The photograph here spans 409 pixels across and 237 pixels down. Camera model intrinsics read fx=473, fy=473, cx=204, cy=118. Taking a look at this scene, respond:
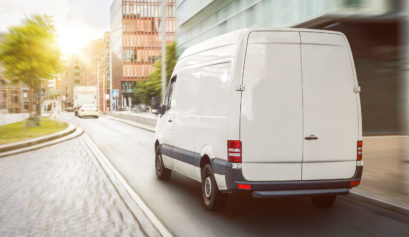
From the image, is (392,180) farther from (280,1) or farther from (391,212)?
(280,1)

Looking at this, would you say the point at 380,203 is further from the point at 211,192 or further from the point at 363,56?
the point at 363,56

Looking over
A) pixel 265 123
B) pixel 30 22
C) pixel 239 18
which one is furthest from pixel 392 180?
pixel 30 22

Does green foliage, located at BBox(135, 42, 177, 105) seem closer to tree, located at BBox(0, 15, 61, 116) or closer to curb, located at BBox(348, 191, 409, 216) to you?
tree, located at BBox(0, 15, 61, 116)

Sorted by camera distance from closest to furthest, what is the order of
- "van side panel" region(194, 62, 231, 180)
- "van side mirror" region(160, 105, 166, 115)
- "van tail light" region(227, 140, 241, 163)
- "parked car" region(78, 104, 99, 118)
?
1. "van tail light" region(227, 140, 241, 163)
2. "van side panel" region(194, 62, 231, 180)
3. "van side mirror" region(160, 105, 166, 115)
4. "parked car" region(78, 104, 99, 118)

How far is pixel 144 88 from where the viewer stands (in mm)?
32094

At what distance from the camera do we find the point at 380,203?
6.66 metres

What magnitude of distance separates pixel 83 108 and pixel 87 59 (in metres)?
94.5

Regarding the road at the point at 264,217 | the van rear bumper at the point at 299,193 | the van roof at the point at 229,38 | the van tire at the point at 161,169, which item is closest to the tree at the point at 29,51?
the van tire at the point at 161,169

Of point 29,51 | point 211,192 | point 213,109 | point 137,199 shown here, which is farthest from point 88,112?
point 213,109

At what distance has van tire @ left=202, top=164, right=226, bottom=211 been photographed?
6.36 metres

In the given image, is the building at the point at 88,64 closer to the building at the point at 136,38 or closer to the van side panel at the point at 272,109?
the building at the point at 136,38

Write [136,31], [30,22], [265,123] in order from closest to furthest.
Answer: [265,123]
[30,22]
[136,31]

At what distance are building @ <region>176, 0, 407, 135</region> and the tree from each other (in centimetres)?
1177

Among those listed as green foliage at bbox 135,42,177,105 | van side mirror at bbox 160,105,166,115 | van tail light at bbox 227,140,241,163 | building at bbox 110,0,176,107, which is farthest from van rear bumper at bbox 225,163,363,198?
building at bbox 110,0,176,107
